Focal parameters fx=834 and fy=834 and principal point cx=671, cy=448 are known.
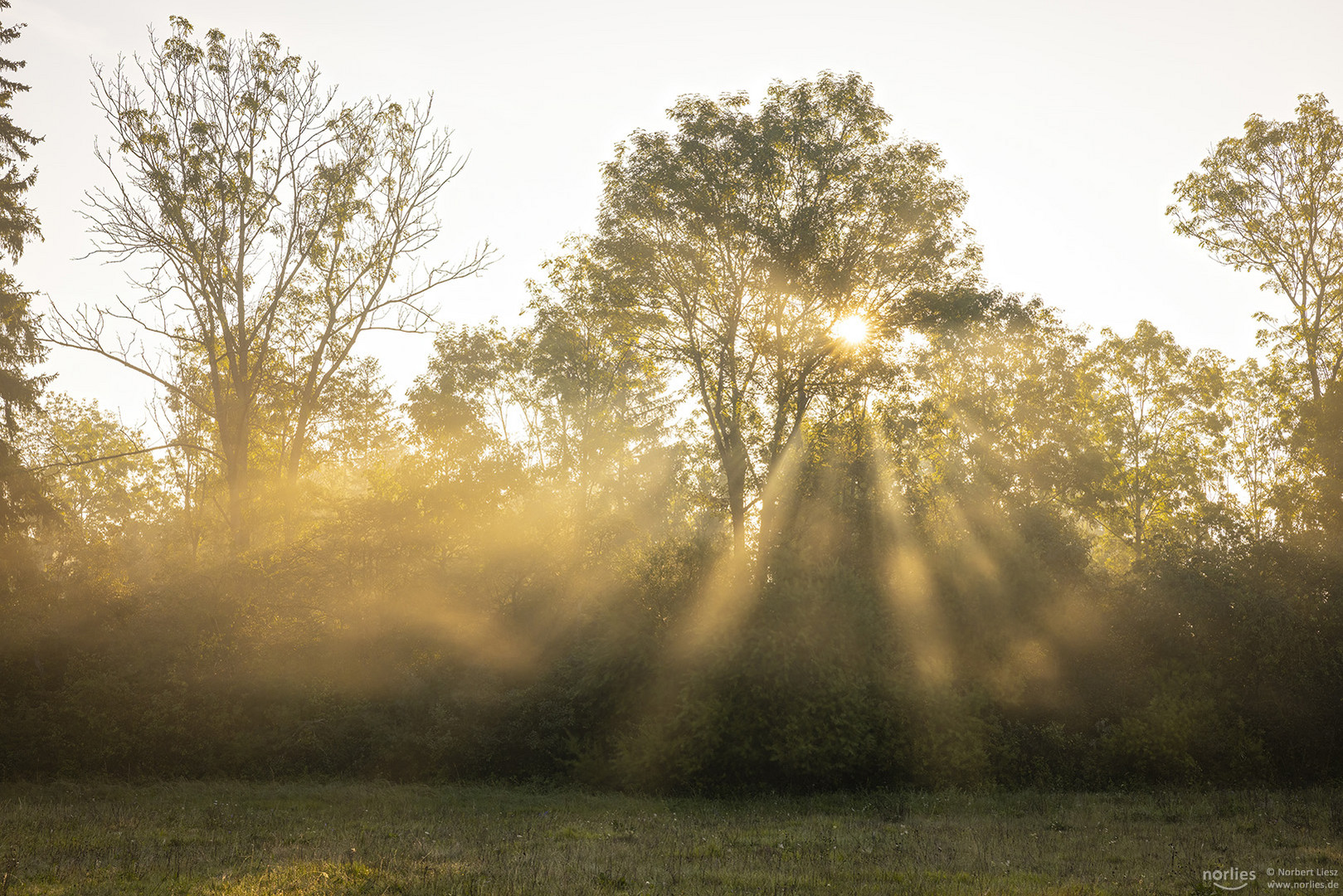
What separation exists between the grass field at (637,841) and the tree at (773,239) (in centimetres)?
983

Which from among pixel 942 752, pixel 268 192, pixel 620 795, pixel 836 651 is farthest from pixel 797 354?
pixel 268 192

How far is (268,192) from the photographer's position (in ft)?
89.7

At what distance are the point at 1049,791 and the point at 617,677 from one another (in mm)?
10081

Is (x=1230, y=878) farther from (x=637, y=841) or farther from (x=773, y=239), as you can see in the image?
(x=773, y=239)

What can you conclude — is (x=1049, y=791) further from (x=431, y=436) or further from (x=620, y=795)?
(x=431, y=436)

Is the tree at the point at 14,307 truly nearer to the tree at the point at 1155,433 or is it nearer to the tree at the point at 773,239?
the tree at the point at 773,239

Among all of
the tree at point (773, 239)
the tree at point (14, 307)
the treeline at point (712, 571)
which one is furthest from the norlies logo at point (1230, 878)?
the tree at point (14, 307)

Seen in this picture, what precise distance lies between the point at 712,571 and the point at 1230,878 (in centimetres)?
1339

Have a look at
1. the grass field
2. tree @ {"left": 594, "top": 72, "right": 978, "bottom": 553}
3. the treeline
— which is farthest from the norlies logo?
tree @ {"left": 594, "top": 72, "right": 978, "bottom": 553}

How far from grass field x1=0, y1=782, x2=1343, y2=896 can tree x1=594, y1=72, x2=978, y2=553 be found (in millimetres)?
9828

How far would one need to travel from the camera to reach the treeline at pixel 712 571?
18.8 meters

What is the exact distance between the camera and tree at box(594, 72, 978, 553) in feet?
76.4

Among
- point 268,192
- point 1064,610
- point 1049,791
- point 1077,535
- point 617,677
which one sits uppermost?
point 268,192

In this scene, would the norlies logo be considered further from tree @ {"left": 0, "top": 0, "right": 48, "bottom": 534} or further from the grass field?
tree @ {"left": 0, "top": 0, "right": 48, "bottom": 534}
